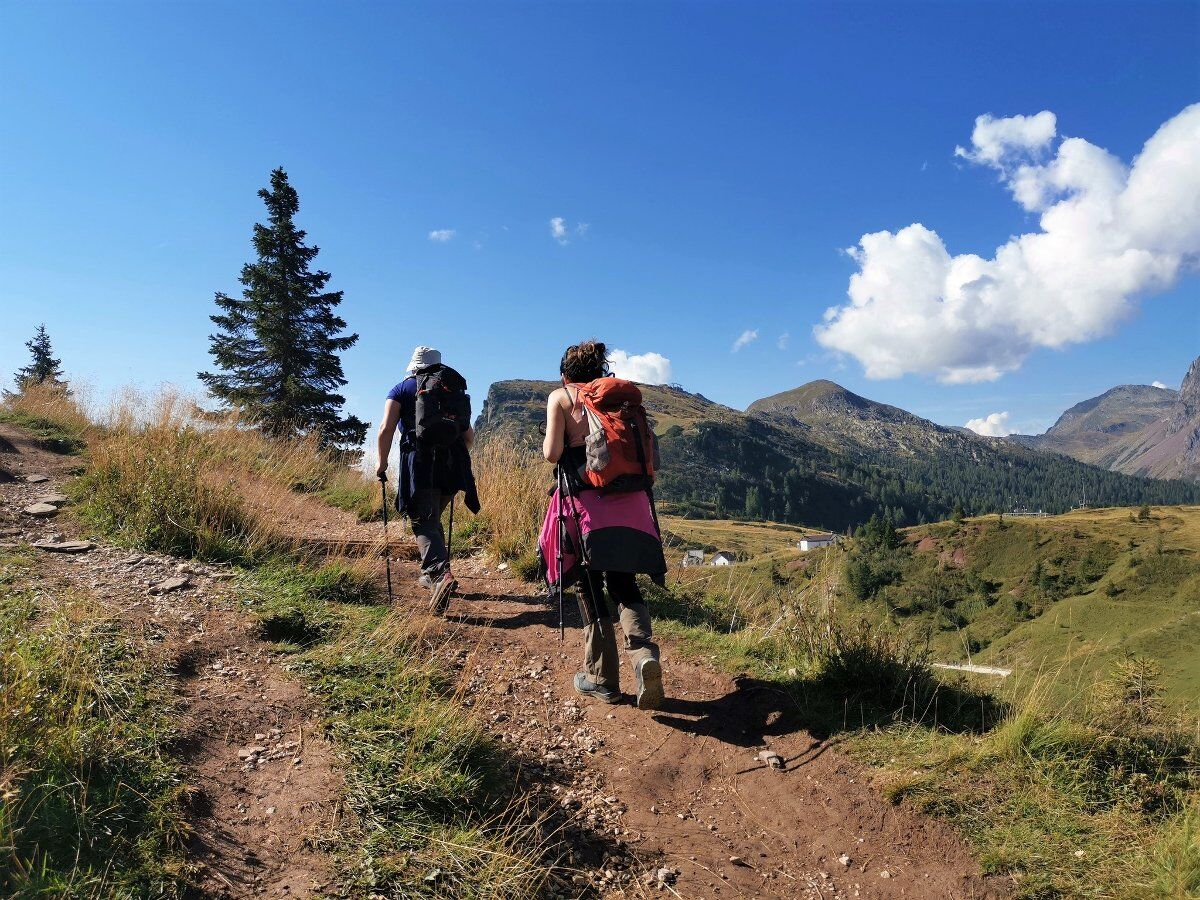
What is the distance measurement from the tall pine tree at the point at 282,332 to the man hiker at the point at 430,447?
1679cm

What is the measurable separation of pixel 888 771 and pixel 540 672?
95.7 inches

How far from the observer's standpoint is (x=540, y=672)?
15.2 ft

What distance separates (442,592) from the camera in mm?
5484

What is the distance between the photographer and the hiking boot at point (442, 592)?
5411 millimetres

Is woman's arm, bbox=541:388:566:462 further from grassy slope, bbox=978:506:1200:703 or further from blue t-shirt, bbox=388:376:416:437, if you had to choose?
grassy slope, bbox=978:506:1200:703

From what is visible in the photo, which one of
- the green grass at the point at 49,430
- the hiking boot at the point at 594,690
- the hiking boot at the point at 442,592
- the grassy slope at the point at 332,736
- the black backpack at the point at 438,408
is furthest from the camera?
the green grass at the point at 49,430

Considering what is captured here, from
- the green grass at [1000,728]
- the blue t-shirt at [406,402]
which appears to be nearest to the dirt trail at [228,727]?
the blue t-shirt at [406,402]

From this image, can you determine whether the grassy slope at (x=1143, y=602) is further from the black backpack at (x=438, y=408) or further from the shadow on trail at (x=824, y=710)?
the black backpack at (x=438, y=408)

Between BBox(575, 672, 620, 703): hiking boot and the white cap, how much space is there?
3219 millimetres

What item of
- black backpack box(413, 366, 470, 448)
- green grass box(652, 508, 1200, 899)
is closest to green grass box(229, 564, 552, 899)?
black backpack box(413, 366, 470, 448)

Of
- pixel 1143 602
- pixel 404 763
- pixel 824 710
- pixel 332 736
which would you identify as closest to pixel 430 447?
pixel 332 736

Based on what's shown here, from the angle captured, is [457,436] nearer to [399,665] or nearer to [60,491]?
[399,665]

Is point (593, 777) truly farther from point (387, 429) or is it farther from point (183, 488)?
point (183, 488)

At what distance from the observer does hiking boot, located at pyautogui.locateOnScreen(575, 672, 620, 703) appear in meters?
4.18
